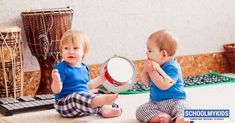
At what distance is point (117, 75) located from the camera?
272 cm

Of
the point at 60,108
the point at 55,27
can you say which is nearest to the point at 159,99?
the point at 60,108

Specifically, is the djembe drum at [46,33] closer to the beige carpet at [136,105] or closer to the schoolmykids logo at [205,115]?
the beige carpet at [136,105]

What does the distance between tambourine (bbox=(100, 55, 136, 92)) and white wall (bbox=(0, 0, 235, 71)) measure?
1.19 m

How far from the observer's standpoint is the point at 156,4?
423cm

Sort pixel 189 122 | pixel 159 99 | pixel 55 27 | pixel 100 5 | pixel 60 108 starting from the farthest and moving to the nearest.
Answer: pixel 100 5 → pixel 55 27 → pixel 60 108 → pixel 159 99 → pixel 189 122

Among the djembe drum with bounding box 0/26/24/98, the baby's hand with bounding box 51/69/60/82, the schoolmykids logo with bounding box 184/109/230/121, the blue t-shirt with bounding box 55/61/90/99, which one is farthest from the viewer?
the djembe drum with bounding box 0/26/24/98

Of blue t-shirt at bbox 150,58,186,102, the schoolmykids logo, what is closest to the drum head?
blue t-shirt at bbox 150,58,186,102

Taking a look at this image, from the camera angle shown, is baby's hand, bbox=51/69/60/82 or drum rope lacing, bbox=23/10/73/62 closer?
baby's hand, bbox=51/69/60/82

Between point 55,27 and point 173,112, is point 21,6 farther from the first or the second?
point 173,112

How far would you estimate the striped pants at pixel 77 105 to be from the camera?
9.45ft

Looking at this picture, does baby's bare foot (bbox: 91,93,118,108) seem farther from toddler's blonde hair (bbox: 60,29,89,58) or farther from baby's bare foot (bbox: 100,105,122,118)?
toddler's blonde hair (bbox: 60,29,89,58)

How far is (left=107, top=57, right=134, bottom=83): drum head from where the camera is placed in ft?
8.97

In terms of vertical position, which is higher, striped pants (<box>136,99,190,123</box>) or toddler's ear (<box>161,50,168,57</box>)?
toddler's ear (<box>161,50,168,57</box>)

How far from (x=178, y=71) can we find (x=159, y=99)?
0.18m
